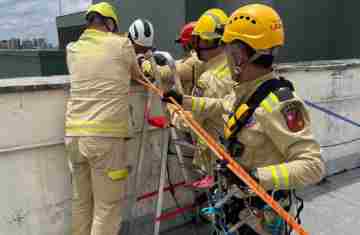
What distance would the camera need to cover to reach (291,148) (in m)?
1.58

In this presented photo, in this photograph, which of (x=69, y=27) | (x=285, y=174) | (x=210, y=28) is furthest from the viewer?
(x=69, y=27)

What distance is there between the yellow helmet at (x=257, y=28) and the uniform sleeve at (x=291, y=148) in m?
0.31

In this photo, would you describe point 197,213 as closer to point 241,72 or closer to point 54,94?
point 54,94

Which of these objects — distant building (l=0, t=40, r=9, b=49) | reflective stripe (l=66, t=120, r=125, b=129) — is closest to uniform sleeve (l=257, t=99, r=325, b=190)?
reflective stripe (l=66, t=120, r=125, b=129)

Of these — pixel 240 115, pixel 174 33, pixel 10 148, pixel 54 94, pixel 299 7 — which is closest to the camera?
pixel 240 115

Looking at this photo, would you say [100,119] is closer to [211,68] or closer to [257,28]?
[211,68]

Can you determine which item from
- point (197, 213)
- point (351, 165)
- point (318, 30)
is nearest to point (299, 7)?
point (318, 30)

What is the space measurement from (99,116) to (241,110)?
108 cm

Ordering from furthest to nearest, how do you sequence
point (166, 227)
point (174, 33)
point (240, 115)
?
1. point (174, 33)
2. point (166, 227)
3. point (240, 115)

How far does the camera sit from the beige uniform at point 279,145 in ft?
5.02

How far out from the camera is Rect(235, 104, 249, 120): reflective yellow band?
68.0 inches

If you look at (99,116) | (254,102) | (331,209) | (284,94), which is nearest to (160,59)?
(99,116)

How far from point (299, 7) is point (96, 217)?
6600 mm

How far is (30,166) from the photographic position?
2588 mm
